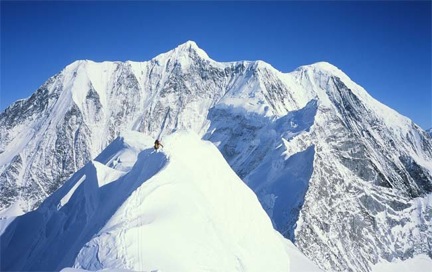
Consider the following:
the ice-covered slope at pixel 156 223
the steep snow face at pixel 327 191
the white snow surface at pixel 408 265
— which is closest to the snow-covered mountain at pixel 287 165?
the steep snow face at pixel 327 191

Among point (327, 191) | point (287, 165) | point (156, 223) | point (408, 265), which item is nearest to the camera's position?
point (156, 223)

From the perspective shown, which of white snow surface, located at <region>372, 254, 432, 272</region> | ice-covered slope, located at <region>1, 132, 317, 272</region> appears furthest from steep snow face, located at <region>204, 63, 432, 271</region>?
ice-covered slope, located at <region>1, 132, 317, 272</region>

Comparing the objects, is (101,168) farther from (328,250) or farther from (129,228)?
(328,250)

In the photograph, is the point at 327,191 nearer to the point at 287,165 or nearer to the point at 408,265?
the point at 287,165

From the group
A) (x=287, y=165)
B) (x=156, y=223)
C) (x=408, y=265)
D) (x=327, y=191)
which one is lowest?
(x=156, y=223)

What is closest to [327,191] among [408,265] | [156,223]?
[408,265]

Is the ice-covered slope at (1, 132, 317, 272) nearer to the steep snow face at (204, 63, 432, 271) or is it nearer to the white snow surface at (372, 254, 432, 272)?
the steep snow face at (204, 63, 432, 271)

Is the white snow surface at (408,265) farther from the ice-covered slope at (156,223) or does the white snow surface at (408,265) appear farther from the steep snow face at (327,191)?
the ice-covered slope at (156,223)

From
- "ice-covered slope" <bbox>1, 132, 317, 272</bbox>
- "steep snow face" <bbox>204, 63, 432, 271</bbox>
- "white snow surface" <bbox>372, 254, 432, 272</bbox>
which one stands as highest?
"steep snow face" <bbox>204, 63, 432, 271</bbox>

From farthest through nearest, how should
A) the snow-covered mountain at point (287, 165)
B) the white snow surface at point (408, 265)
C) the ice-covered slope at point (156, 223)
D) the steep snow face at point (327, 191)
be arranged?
the white snow surface at point (408, 265) < the snow-covered mountain at point (287, 165) < the steep snow face at point (327, 191) < the ice-covered slope at point (156, 223)
